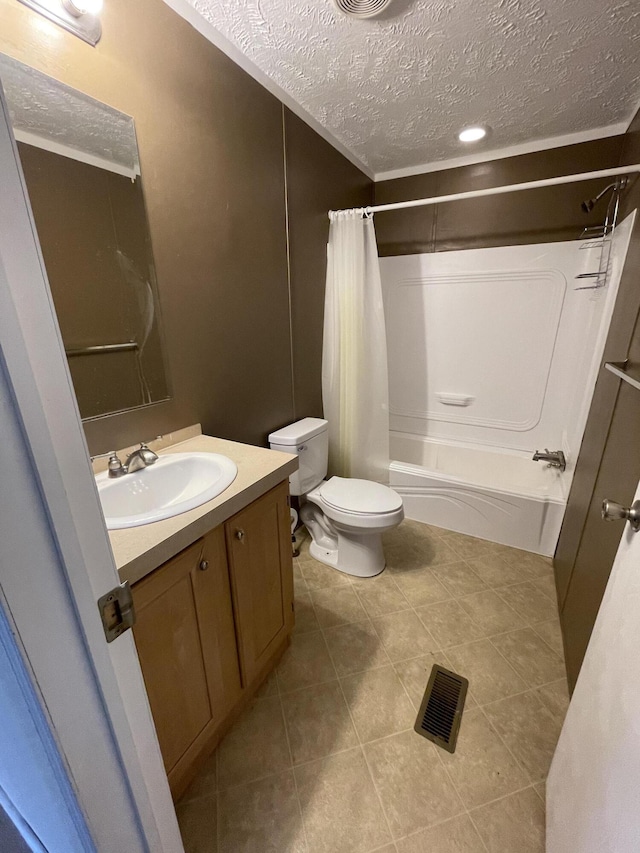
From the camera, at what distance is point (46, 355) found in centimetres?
37

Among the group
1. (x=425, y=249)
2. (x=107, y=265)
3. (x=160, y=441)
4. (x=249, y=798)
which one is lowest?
(x=249, y=798)

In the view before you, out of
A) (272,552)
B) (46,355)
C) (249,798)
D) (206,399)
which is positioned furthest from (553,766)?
(206,399)

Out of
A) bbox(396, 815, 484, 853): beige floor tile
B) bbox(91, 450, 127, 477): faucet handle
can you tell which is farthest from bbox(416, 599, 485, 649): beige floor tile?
bbox(91, 450, 127, 477): faucet handle

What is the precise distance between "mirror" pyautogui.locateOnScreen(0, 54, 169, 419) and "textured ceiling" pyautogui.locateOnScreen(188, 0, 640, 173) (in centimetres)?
64

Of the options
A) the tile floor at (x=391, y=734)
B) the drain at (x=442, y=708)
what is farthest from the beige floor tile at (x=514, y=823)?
the drain at (x=442, y=708)

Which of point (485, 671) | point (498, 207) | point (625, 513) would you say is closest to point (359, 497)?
point (485, 671)

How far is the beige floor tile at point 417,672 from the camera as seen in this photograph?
1363mm

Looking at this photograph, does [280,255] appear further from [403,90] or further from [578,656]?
[578,656]

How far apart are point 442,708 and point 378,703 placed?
0.23 meters

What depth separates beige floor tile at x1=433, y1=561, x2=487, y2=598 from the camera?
6.11 ft

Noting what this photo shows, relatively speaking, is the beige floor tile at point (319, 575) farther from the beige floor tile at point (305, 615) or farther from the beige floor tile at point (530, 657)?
the beige floor tile at point (530, 657)

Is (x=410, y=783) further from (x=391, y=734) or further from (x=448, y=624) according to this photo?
(x=448, y=624)

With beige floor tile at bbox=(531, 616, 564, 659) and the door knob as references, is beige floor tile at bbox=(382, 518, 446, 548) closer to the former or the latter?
beige floor tile at bbox=(531, 616, 564, 659)

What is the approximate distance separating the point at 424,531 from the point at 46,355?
2340mm
